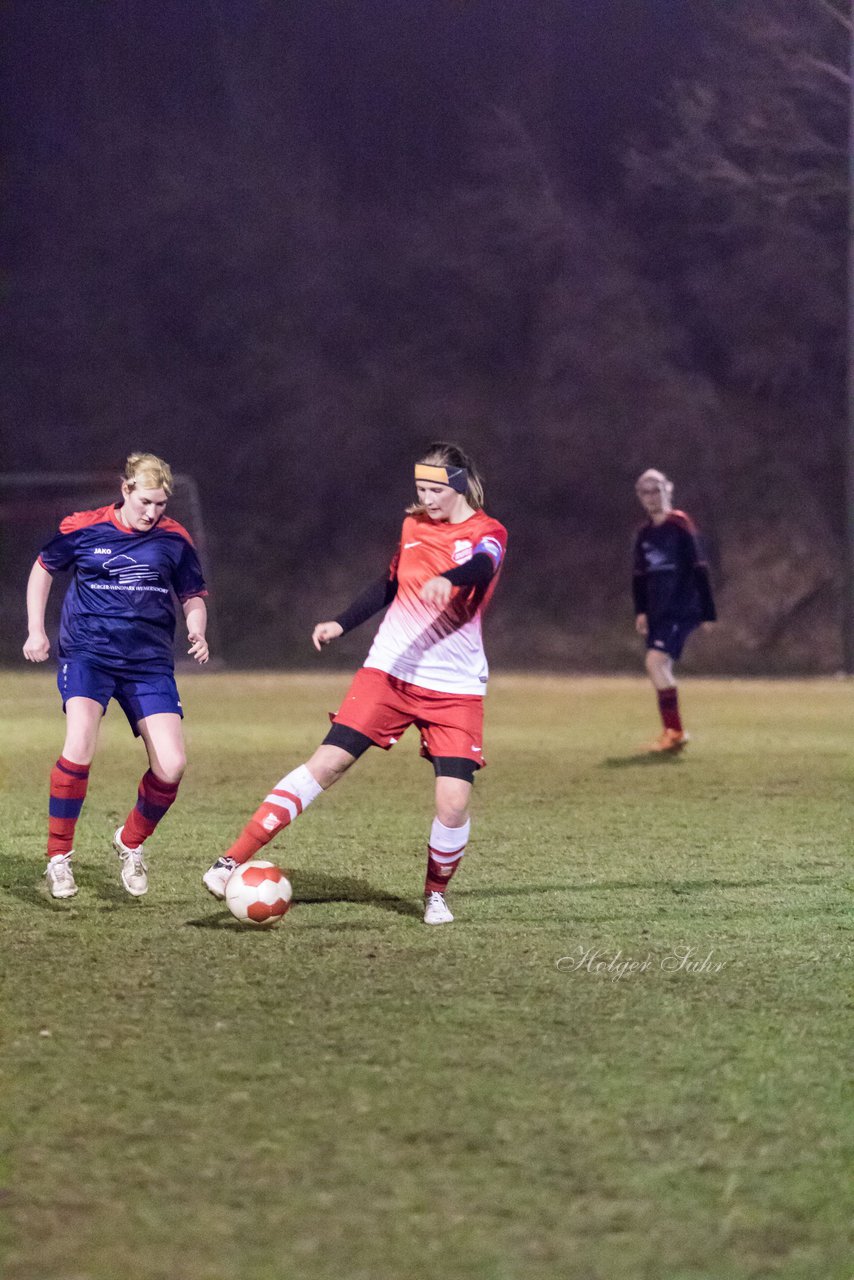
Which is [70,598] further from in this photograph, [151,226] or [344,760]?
[151,226]

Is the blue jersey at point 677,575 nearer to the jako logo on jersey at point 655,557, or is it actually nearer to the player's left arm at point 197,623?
the jako logo on jersey at point 655,557

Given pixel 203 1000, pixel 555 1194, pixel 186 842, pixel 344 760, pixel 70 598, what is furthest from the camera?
pixel 186 842

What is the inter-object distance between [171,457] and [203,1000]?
21818mm

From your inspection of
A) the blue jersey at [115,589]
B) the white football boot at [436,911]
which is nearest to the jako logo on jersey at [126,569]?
the blue jersey at [115,589]

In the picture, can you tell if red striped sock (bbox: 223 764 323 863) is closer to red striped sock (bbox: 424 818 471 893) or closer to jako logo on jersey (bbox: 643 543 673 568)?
red striped sock (bbox: 424 818 471 893)

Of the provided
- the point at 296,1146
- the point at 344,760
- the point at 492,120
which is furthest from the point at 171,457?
the point at 296,1146

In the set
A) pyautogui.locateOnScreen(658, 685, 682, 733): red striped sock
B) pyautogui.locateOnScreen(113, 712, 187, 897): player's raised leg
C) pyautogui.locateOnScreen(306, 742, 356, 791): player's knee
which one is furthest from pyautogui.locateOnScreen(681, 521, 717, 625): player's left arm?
pyautogui.locateOnScreen(306, 742, 356, 791): player's knee

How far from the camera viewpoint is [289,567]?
25.2m

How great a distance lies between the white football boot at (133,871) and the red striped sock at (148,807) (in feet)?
0.08

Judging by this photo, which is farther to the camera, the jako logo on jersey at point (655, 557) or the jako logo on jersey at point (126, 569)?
the jako logo on jersey at point (655, 557)

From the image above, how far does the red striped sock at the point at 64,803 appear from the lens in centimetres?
625

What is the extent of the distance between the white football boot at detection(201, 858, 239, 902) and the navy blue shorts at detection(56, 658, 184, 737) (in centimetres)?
73

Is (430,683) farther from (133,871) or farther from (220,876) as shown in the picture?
(133,871)
